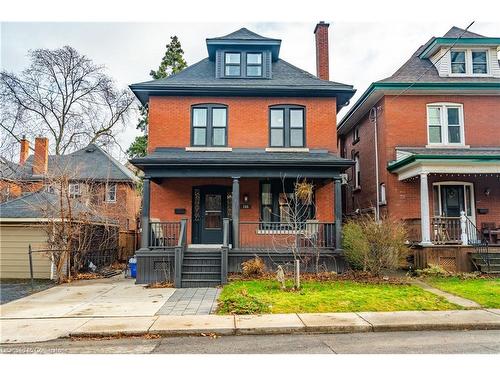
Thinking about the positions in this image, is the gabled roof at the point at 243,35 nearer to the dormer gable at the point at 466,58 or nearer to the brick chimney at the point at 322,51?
the brick chimney at the point at 322,51

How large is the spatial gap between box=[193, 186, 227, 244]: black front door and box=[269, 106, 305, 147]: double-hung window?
2.91 m

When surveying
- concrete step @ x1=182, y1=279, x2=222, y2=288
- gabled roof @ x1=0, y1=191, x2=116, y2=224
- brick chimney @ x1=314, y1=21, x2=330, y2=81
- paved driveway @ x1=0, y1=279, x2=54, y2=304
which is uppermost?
brick chimney @ x1=314, y1=21, x2=330, y2=81

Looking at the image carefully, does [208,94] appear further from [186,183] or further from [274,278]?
[274,278]

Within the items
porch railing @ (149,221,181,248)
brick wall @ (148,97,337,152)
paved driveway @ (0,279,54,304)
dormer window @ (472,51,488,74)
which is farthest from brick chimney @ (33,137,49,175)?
dormer window @ (472,51,488,74)

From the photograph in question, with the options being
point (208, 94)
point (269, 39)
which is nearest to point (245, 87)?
point (208, 94)

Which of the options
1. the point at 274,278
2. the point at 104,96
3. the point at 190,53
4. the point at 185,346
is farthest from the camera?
the point at 104,96

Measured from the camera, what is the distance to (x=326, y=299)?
8852 mm

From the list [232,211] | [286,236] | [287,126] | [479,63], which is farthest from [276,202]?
[479,63]

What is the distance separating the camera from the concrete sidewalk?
6.75m

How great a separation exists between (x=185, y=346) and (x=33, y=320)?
3.90 metres

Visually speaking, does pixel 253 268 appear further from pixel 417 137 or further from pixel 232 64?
pixel 417 137

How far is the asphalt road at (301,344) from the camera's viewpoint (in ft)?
18.8

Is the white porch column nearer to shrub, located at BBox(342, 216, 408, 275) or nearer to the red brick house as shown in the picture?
the red brick house

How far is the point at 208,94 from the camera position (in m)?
14.5
